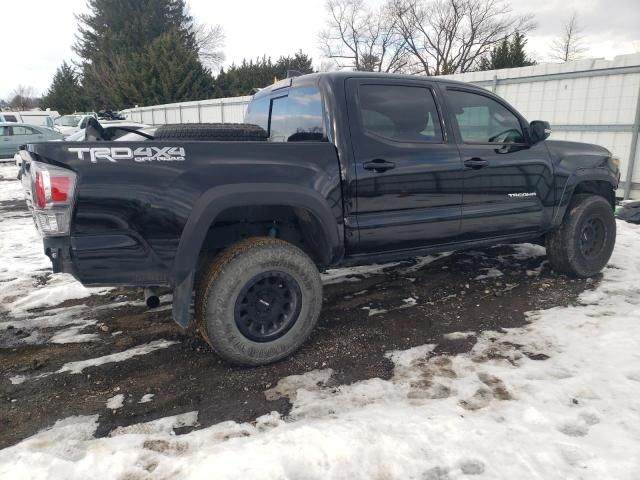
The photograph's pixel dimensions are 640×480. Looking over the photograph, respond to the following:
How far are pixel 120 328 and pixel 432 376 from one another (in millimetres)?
2478

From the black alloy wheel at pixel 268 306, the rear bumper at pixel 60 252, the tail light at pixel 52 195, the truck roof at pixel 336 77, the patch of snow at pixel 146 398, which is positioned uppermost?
the truck roof at pixel 336 77

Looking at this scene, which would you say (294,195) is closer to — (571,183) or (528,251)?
(571,183)

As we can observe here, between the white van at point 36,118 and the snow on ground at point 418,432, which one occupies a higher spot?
the white van at point 36,118

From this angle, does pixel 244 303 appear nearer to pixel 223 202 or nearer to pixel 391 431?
pixel 223 202

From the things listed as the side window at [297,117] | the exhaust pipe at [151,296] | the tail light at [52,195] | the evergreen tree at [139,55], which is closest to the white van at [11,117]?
the evergreen tree at [139,55]

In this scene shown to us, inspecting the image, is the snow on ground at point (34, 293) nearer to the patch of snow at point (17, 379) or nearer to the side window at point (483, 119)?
the patch of snow at point (17, 379)

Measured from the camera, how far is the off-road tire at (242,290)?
114 inches

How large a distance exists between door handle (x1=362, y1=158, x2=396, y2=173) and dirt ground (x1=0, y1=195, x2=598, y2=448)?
4.17 feet

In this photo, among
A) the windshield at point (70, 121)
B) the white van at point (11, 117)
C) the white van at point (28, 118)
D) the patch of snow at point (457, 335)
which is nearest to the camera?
the patch of snow at point (457, 335)

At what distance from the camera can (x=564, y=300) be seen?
4.18m

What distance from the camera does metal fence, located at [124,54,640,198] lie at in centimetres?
874

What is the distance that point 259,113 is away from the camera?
A: 438 centimetres

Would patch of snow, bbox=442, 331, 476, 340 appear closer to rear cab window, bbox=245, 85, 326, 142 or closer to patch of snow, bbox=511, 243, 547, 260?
rear cab window, bbox=245, 85, 326, 142

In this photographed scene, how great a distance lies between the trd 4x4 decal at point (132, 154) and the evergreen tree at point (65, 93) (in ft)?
143
